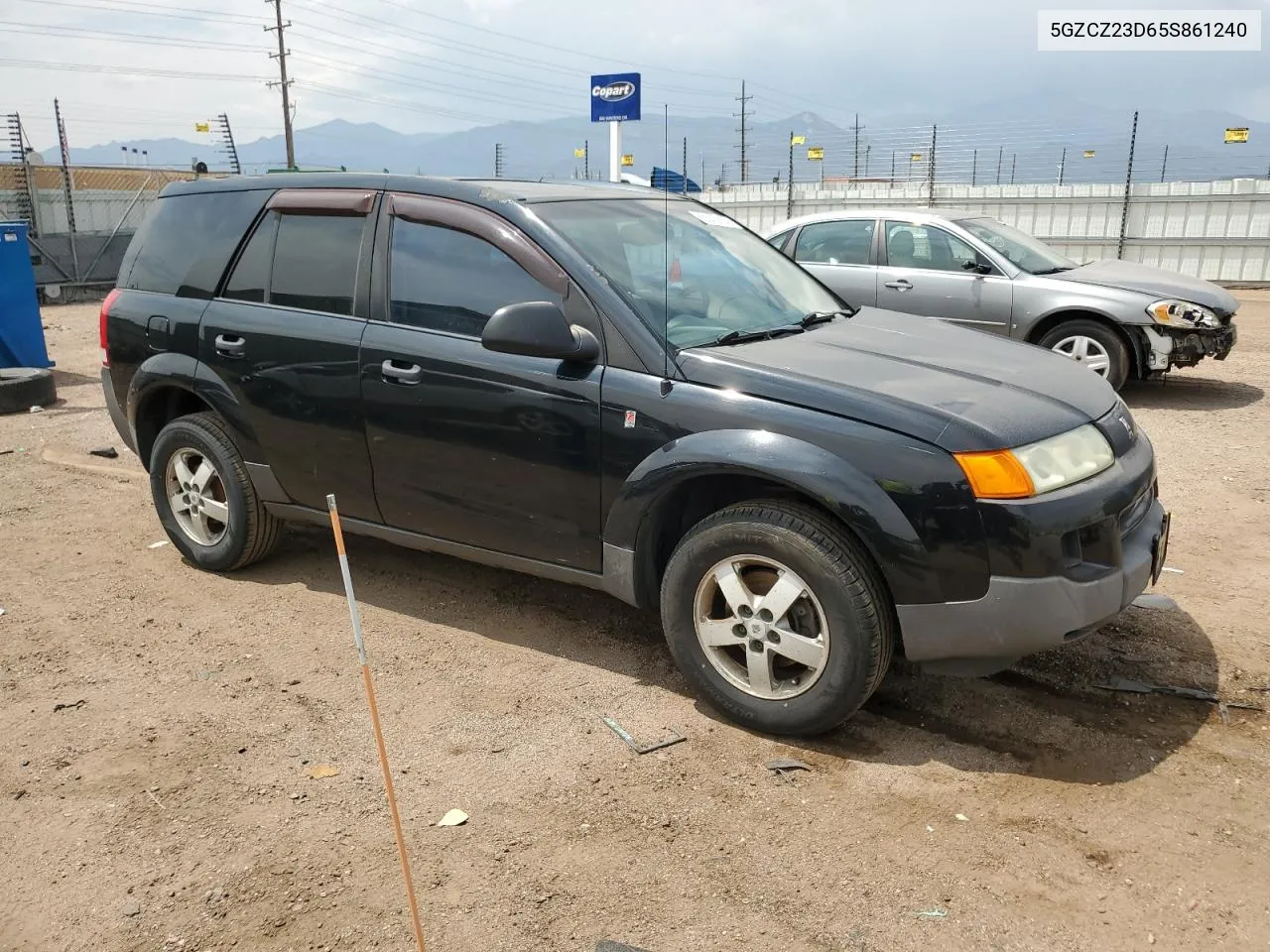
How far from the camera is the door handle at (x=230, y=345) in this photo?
15.2 ft

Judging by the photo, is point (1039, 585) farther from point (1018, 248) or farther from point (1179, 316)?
point (1018, 248)

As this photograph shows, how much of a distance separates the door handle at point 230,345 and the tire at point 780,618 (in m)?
2.31

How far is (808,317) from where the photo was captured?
430cm

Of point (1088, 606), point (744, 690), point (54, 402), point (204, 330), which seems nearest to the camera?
point (1088, 606)

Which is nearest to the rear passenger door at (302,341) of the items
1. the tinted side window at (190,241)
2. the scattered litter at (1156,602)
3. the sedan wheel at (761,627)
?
the tinted side window at (190,241)

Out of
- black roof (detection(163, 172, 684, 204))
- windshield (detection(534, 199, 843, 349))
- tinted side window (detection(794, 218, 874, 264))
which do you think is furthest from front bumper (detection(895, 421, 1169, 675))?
tinted side window (detection(794, 218, 874, 264))

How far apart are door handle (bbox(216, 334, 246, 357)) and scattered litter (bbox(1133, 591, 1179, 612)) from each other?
4.07 meters

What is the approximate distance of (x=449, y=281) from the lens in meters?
4.13

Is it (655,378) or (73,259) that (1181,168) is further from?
(73,259)

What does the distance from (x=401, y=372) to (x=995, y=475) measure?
7.50 feet

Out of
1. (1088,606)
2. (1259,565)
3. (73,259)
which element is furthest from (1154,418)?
(73,259)

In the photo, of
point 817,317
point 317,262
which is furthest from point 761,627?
point 317,262

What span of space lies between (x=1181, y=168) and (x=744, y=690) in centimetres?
1850

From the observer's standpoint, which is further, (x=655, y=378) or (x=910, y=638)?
(x=655, y=378)
